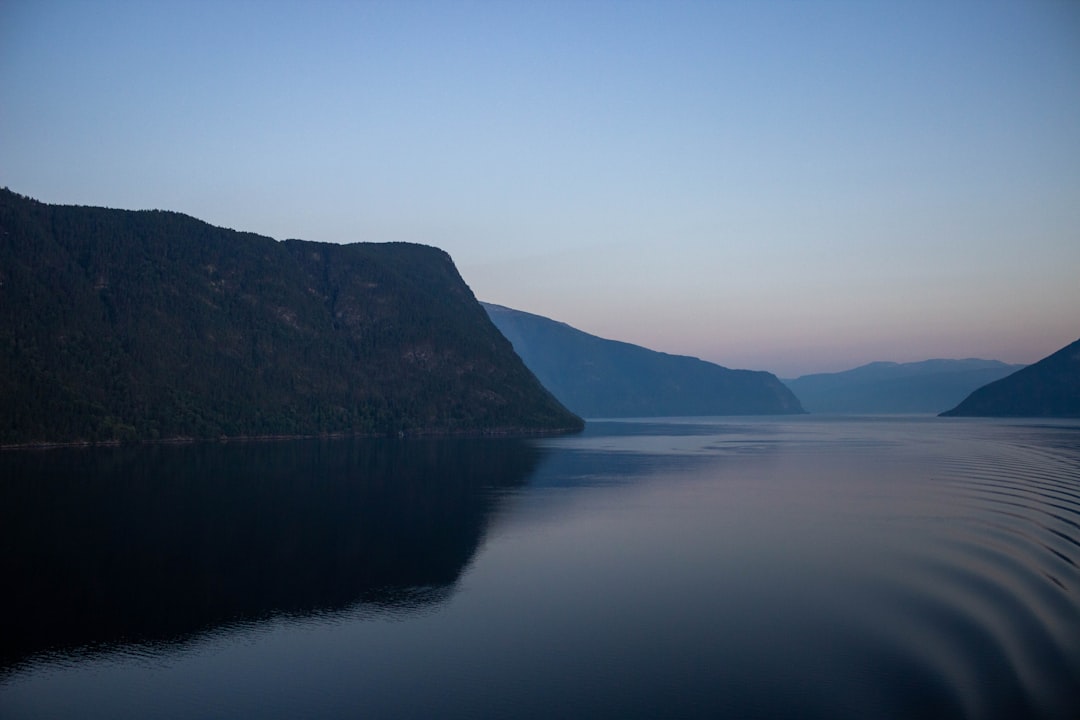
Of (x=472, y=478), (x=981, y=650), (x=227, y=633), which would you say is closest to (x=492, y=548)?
(x=227, y=633)

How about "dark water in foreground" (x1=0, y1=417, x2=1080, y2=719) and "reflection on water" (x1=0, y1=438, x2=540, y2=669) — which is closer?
"dark water in foreground" (x1=0, y1=417, x2=1080, y2=719)

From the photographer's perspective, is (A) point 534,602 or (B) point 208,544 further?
(B) point 208,544

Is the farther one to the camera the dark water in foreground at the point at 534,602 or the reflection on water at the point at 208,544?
the reflection on water at the point at 208,544

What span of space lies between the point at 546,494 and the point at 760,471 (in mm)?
42548

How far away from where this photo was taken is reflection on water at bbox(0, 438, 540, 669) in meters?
39.6

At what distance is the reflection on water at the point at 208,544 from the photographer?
39594 millimetres

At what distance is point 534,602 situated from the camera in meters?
43.2

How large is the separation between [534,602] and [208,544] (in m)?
25.8

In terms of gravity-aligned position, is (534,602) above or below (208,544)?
below

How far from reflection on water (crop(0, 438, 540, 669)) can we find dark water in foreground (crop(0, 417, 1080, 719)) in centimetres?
26

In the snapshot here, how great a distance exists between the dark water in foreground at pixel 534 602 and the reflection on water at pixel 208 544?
0.86ft

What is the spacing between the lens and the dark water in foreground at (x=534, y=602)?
98.6ft

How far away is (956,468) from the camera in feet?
376

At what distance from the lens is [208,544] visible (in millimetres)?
55781
